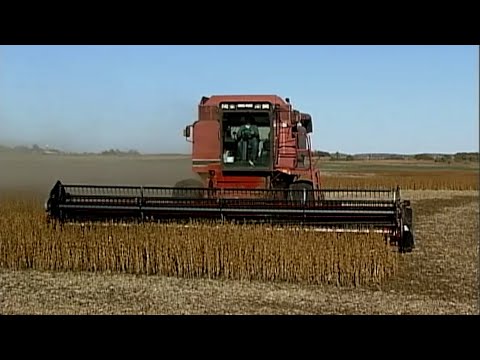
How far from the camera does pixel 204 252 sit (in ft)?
22.8

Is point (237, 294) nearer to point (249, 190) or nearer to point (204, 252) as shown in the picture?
point (204, 252)

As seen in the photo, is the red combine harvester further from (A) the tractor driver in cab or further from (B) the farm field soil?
(B) the farm field soil

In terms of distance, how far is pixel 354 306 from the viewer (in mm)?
5840

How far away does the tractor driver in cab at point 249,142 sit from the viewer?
9.17m

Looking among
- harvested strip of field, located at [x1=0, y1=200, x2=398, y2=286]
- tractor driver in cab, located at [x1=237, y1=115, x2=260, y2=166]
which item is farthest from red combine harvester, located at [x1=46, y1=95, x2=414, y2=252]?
harvested strip of field, located at [x1=0, y1=200, x2=398, y2=286]

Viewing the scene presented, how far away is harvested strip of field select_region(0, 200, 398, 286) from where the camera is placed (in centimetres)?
674

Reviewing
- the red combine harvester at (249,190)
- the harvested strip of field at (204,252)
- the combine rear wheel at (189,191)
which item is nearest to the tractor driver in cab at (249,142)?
the red combine harvester at (249,190)

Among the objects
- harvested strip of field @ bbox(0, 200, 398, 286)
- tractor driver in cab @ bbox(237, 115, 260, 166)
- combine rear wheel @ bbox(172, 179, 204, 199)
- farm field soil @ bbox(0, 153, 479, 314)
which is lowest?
farm field soil @ bbox(0, 153, 479, 314)

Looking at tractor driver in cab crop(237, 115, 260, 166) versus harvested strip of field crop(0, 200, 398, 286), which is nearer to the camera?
harvested strip of field crop(0, 200, 398, 286)

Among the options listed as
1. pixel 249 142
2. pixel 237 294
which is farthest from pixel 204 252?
pixel 249 142

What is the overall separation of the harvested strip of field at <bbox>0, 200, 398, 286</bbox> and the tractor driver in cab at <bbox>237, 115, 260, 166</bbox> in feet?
7.01
